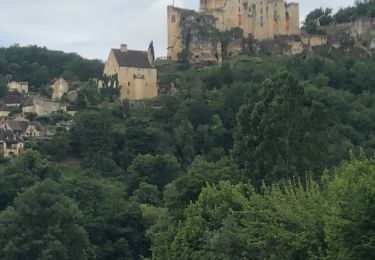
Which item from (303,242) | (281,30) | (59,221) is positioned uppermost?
(281,30)

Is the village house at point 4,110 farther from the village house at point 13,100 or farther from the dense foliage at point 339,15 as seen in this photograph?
the dense foliage at point 339,15

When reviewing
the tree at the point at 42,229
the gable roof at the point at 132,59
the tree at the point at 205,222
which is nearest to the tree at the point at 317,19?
the gable roof at the point at 132,59

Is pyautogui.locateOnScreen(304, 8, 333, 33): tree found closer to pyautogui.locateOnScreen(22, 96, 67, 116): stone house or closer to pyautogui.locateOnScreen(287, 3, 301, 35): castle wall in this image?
pyautogui.locateOnScreen(287, 3, 301, 35): castle wall

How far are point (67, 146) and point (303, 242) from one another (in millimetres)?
52817

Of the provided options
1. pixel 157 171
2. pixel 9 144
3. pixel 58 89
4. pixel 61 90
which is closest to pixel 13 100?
pixel 58 89

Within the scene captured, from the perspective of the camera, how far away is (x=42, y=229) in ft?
190

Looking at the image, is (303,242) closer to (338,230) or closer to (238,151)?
(338,230)

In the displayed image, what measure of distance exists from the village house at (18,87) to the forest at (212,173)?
54.4 ft

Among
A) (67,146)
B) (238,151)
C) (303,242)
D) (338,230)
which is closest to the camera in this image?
(338,230)

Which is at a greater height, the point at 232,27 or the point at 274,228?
the point at 232,27

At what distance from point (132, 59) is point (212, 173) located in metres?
44.2

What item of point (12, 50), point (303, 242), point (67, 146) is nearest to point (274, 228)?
point (303, 242)

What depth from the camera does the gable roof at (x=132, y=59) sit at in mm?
88863

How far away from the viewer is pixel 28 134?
83.9m
